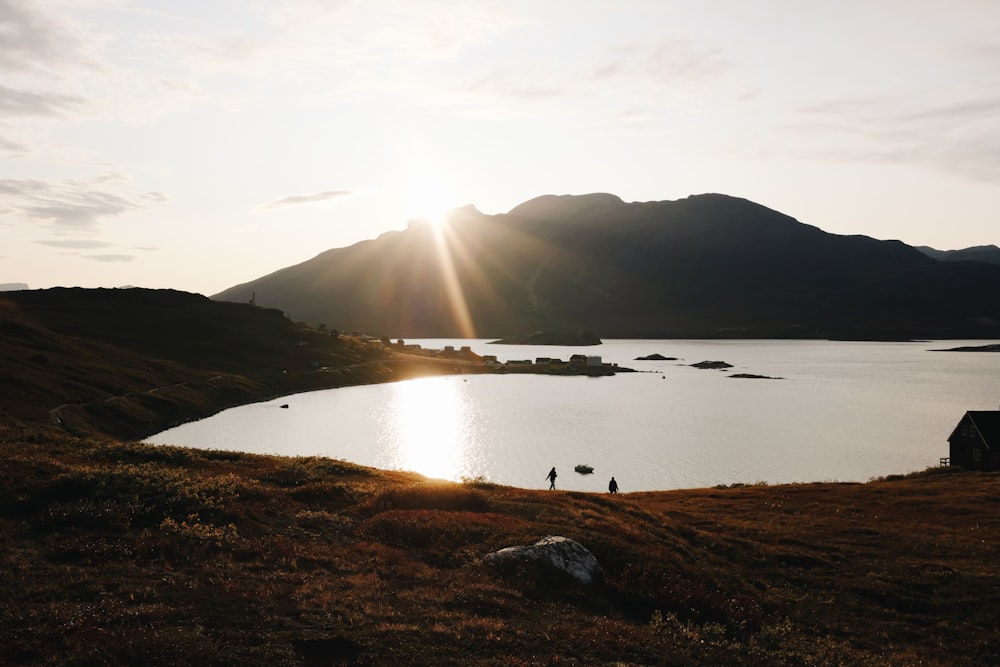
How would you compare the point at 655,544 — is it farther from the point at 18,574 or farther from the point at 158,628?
the point at 18,574

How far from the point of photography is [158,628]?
16.7 meters

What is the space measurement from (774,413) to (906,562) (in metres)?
133

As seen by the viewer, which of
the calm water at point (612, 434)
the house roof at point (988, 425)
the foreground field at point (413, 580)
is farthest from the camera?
the calm water at point (612, 434)

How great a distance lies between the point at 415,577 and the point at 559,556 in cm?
621

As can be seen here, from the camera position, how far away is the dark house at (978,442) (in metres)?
86.1

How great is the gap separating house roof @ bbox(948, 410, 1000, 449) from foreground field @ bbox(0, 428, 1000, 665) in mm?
54035

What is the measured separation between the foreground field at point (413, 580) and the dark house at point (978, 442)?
53619 mm

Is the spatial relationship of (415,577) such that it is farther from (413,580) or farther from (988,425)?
(988,425)

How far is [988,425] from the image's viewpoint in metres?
88.2

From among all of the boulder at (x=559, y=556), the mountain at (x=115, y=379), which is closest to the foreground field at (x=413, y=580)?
the boulder at (x=559, y=556)

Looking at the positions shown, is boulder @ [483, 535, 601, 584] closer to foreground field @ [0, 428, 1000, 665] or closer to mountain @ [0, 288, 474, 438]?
foreground field @ [0, 428, 1000, 665]

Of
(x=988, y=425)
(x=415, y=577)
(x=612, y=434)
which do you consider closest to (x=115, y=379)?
(x=612, y=434)

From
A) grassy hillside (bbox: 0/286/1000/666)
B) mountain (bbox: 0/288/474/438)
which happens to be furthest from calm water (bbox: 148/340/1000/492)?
grassy hillside (bbox: 0/286/1000/666)

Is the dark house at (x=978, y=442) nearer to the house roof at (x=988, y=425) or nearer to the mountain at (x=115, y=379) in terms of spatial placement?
the house roof at (x=988, y=425)
